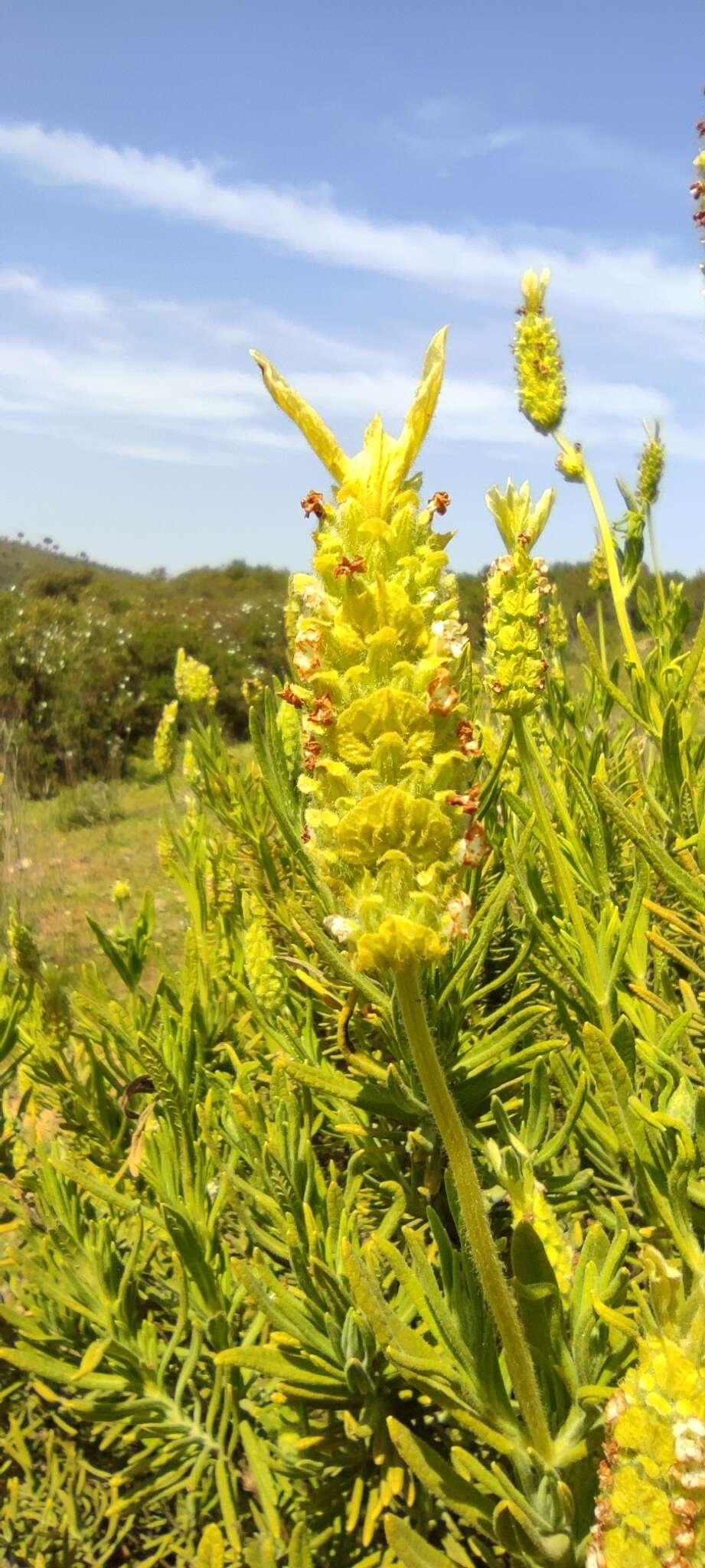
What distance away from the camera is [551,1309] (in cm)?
94

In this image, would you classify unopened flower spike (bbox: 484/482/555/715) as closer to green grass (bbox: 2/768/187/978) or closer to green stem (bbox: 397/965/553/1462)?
green stem (bbox: 397/965/553/1462)

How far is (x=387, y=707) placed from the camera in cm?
75

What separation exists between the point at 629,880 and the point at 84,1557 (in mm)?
1439

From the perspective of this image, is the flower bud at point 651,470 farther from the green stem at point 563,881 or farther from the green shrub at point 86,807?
the green shrub at point 86,807

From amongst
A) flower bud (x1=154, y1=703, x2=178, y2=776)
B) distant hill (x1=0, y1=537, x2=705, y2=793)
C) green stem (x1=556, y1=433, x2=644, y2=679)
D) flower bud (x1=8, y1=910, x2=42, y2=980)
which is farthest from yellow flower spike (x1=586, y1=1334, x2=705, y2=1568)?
distant hill (x1=0, y1=537, x2=705, y2=793)

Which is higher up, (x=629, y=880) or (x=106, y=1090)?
(x=629, y=880)

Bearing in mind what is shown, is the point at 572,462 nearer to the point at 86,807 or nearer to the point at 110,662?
the point at 86,807

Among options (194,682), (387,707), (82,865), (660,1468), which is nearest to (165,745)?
(194,682)

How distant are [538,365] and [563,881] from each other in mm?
1591

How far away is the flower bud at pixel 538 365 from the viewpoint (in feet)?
7.49

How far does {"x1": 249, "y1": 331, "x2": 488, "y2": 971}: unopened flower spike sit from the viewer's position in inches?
29.5

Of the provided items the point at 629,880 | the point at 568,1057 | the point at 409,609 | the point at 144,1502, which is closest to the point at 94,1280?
the point at 144,1502

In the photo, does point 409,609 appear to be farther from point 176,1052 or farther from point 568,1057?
point 176,1052

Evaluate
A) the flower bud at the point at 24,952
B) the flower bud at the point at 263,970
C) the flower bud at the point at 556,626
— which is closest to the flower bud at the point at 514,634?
the flower bud at the point at 263,970
